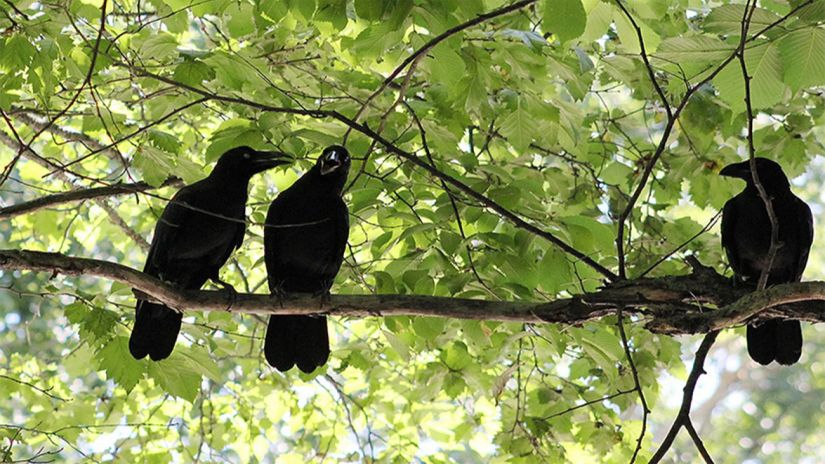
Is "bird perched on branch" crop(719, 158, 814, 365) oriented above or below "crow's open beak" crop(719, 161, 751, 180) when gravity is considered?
below

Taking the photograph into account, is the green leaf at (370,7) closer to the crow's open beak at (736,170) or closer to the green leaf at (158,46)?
the green leaf at (158,46)

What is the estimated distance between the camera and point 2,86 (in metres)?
3.03

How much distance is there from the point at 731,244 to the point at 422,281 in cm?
144

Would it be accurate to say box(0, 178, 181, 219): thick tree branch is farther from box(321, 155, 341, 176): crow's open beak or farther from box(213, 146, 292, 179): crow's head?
box(321, 155, 341, 176): crow's open beak

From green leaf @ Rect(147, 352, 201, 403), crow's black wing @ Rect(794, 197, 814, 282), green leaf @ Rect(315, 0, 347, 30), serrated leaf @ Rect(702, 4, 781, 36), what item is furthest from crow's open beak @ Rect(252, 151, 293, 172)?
crow's black wing @ Rect(794, 197, 814, 282)

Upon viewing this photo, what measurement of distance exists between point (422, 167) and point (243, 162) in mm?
1033

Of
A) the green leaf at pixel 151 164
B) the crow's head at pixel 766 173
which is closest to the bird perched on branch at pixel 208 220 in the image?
the green leaf at pixel 151 164

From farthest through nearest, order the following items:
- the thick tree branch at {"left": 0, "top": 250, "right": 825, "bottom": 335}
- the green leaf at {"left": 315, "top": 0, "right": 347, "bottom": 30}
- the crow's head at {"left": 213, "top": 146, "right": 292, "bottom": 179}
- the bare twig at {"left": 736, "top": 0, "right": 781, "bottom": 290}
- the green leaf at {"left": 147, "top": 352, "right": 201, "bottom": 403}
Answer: the crow's head at {"left": 213, "top": 146, "right": 292, "bottom": 179} < the green leaf at {"left": 147, "top": 352, "right": 201, "bottom": 403} < the green leaf at {"left": 315, "top": 0, "right": 347, "bottom": 30} < the thick tree branch at {"left": 0, "top": 250, "right": 825, "bottom": 335} < the bare twig at {"left": 736, "top": 0, "right": 781, "bottom": 290}

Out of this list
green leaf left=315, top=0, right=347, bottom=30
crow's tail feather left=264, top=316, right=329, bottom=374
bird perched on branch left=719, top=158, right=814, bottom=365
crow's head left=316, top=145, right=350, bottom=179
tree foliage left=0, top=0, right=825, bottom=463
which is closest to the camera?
green leaf left=315, top=0, right=347, bottom=30

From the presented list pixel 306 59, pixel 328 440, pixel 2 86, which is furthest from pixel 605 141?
pixel 2 86

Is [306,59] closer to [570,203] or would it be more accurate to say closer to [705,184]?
[570,203]

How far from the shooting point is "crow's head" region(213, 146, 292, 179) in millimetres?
3830

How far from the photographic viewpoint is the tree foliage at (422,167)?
9.00 ft

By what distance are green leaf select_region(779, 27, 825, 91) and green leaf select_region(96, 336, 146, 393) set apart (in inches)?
90.6
